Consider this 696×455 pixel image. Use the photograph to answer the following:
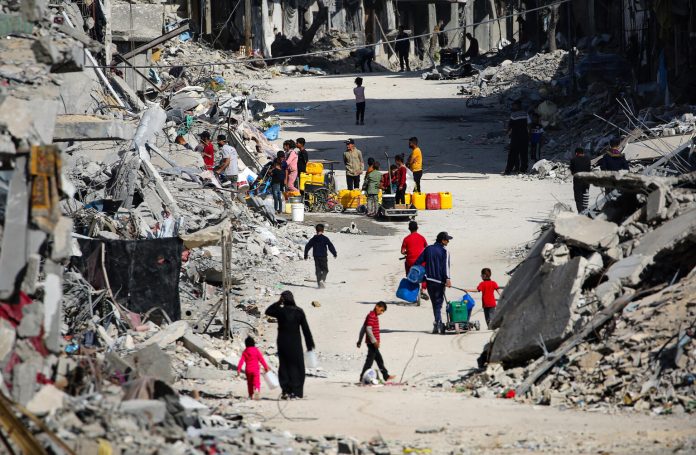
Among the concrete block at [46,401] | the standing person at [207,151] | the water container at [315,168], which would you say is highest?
the standing person at [207,151]

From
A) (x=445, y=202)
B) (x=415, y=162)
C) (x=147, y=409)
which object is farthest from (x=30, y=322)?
(x=415, y=162)

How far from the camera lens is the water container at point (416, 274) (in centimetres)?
1661

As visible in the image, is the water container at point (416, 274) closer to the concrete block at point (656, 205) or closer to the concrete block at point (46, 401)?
the concrete block at point (656, 205)

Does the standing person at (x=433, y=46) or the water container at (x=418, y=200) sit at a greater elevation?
the standing person at (x=433, y=46)

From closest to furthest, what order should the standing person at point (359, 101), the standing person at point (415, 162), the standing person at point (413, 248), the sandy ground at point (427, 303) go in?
the sandy ground at point (427, 303) < the standing person at point (413, 248) < the standing person at point (415, 162) < the standing person at point (359, 101)

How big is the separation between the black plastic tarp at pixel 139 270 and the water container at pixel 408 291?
2972 millimetres

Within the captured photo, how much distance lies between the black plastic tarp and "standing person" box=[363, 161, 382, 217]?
25.4ft

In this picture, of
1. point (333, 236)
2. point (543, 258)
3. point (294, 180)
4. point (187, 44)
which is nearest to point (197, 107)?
point (294, 180)

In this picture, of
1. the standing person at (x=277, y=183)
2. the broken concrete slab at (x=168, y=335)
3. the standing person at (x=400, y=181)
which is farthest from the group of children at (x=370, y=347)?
the standing person at (x=277, y=183)

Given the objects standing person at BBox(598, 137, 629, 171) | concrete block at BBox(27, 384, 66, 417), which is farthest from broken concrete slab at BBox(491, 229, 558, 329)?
concrete block at BBox(27, 384, 66, 417)

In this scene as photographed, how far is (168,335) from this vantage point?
1440cm

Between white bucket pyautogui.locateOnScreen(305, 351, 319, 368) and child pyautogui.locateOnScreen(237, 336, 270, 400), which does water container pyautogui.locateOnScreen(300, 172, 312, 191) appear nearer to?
white bucket pyautogui.locateOnScreen(305, 351, 319, 368)

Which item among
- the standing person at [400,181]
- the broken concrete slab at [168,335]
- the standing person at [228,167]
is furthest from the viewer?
the standing person at [228,167]

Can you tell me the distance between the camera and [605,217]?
13844 millimetres
